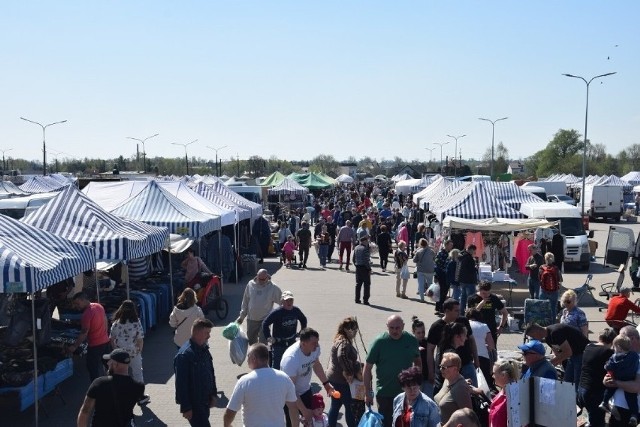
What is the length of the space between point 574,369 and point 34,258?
669 cm

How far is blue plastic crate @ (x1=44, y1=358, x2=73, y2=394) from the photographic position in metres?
9.18

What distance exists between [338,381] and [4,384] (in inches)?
161

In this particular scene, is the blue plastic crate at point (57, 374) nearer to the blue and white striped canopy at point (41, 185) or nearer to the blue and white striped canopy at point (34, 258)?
the blue and white striped canopy at point (34, 258)

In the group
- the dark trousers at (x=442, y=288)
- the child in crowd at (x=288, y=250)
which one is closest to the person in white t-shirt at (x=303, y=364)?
the dark trousers at (x=442, y=288)

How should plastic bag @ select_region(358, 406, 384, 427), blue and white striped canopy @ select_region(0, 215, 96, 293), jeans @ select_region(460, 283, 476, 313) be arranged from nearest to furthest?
plastic bag @ select_region(358, 406, 384, 427) → blue and white striped canopy @ select_region(0, 215, 96, 293) → jeans @ select_region(460, 283, 476, 313)

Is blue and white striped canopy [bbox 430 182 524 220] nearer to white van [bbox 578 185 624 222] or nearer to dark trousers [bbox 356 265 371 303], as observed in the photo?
dark trousers [bbox 356 265 371 303]

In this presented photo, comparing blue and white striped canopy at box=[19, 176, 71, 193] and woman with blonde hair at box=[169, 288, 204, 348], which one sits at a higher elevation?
blue and white striped canopy at box=[19, 176, 71, 193]

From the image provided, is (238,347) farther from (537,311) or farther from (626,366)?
(537,311)

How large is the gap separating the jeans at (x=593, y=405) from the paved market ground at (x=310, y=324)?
154 inches

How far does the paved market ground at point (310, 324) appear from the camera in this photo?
920 cm

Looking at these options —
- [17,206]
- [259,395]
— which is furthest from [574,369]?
[17,206]

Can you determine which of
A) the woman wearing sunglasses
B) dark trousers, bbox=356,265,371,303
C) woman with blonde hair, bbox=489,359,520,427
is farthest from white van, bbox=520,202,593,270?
the woman wearing sunglasses

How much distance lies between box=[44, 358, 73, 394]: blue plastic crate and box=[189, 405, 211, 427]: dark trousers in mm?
3143

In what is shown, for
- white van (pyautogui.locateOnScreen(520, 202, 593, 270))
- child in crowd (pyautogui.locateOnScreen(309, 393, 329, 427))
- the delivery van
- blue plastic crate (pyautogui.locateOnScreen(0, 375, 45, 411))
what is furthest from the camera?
the delivery van
